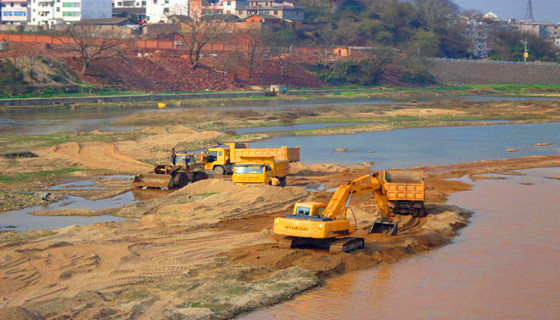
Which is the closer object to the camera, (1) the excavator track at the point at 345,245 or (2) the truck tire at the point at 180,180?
(1) the excavator track at the point at 345,245

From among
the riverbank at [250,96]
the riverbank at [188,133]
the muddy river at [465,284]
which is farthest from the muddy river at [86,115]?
the muddy river at [465,284]

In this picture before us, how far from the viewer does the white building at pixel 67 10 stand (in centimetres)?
14512

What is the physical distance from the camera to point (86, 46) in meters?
106

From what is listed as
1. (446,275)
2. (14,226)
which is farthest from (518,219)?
(14,226)

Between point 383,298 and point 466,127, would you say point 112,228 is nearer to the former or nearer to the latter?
point 383,298

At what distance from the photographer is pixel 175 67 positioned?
114 metres

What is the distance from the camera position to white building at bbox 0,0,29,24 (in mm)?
159250

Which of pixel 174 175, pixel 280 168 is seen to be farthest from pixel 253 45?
pixel 280 168

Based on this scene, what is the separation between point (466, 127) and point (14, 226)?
51.3 m

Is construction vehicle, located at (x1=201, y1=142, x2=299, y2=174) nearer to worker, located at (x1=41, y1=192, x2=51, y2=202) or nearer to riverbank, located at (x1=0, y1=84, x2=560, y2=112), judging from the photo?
worker, located at (x1=41, y1=192, x2=51, y2=202)

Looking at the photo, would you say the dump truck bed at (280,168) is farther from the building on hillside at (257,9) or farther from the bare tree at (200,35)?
the building on hillside at (257,9)

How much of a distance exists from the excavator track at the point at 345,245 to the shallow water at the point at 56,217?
10.0m

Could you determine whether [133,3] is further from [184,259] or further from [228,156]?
[184,259]

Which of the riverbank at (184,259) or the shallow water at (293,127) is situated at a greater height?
the shallow water at (293,127)
